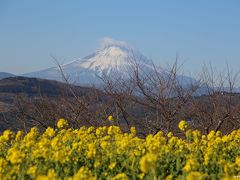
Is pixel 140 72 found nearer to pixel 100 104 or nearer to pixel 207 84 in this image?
pixel 207 84

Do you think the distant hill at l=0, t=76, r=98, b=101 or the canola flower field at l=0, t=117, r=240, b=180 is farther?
the distant hill at l=0, t=76, r=98, b=101

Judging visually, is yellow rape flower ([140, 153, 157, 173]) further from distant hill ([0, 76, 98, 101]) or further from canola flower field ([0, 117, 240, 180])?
distant hill ([0, 76, 98, 101])

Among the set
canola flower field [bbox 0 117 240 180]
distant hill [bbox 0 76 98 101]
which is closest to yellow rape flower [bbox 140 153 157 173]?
canola flower field [bbox 0 117 240 180]

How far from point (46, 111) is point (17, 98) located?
412 cm

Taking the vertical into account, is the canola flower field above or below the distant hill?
below

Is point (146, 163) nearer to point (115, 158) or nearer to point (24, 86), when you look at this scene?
point (115, 158)

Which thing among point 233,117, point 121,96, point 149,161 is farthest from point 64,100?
point 149,161

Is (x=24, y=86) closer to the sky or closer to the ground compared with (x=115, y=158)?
closer to the sky

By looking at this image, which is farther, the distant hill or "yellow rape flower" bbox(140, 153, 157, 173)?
the distant hill

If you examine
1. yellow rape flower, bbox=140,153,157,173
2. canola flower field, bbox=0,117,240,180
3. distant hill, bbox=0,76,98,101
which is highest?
distant hill, bbox=0,76,98,101

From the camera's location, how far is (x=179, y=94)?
1611 cm

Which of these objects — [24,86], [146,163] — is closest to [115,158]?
[146,163]

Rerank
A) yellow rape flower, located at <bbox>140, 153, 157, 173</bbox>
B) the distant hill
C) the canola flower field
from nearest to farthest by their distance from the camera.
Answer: yellow rape flower, located at <bbox>140, 153, 157, 173</bbox>
the canola flower field
the distant hill

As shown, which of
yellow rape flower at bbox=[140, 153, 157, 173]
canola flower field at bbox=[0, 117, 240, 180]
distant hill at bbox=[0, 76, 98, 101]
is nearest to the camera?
yellow rape flower at bbox=[140, 153, 157, 173]
